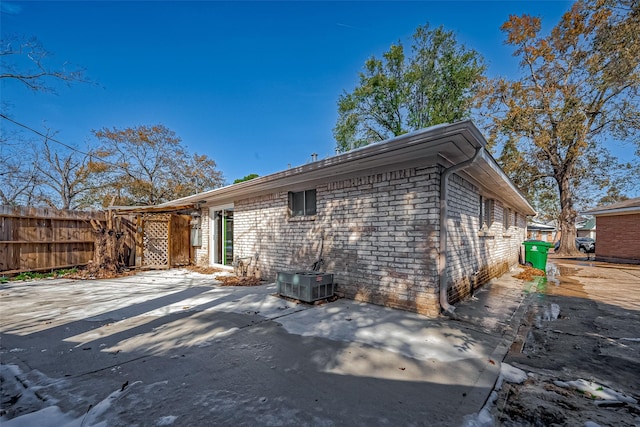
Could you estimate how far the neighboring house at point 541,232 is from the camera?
31492mm

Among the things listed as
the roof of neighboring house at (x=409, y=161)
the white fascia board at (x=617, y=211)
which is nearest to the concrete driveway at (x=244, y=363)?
the roof of neighboring house at (x=409, y=161)

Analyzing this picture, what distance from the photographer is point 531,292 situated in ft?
20.3

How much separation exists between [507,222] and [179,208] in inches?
489

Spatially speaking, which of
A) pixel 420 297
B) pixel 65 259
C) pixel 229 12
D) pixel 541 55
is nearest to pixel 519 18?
pixel 541 55

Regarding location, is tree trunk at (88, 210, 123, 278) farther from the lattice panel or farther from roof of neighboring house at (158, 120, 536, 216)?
roof of neighboring house at (158, 120, 536, 216)

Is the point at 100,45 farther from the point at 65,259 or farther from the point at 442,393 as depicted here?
the point at 442,393

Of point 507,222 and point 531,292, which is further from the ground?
point 507,222

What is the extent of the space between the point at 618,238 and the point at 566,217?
150 inches

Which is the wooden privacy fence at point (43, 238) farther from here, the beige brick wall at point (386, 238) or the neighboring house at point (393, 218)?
the beige brick wall at point (386, 238)

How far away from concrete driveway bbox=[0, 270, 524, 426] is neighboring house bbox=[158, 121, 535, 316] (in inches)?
22.6

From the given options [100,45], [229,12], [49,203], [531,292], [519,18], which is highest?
[519,18]

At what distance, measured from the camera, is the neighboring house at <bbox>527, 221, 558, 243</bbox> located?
31.5 meters

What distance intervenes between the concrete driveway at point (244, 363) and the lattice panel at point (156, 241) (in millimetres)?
4650

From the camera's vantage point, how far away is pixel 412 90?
19922 millimetres
